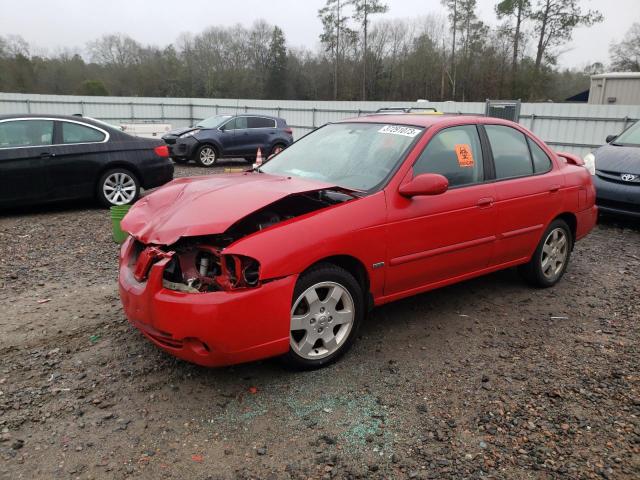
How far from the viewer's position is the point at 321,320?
10.6ft

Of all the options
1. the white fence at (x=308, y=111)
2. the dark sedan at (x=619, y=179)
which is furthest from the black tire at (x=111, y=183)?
the white fence at (x=308, y=111)

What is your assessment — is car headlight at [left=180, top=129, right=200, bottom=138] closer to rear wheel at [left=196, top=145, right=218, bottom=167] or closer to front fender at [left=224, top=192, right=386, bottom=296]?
rear wheel at [left=196, top=145, right=218, bottom=167]

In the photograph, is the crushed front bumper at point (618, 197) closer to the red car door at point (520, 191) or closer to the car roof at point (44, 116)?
the red car door at point (520, 191)

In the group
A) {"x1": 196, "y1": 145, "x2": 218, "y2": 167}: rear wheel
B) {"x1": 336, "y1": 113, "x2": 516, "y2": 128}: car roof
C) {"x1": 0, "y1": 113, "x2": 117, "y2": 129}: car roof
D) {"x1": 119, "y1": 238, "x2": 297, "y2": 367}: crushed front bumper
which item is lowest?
{"x1": 196, "y1": 145, "x2": 218, "y2": 167}: rear wheel

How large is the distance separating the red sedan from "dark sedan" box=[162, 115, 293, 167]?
36.1ft

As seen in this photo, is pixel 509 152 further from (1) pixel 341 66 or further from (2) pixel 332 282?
(1) pixel 341 66

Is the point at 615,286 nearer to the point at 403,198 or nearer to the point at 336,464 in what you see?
the point at 403,198

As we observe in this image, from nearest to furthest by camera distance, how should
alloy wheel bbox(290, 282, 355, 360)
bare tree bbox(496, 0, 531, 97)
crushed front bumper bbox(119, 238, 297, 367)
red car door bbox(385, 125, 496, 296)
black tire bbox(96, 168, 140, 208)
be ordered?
crushed front bumper bbox(119, 238, 297, 367) → alloy wheel bbox(290, 282, 355, 360) → red car door bbox(385, 125, 496, 296) → black tire bbox(96, 168, 140, 208) → bare tree bbox(496, 0, 531, 97)

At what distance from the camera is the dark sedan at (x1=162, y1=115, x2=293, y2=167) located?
1486 centimetres

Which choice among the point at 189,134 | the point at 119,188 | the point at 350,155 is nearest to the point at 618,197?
the point at 350,155

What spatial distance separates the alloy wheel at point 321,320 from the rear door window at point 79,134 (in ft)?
20.4

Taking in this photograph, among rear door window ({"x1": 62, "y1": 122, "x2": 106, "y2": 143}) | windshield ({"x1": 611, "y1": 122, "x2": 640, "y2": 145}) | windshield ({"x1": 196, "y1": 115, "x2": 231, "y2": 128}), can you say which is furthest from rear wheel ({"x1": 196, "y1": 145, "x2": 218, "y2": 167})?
windshield ({"x1": 611, "y1": 122, "x2": 640, "y2": 145})

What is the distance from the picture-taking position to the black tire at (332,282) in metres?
3.08

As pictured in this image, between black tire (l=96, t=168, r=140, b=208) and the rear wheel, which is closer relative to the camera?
black tire (l=96, t=168, r=140, b=208)
